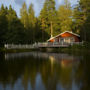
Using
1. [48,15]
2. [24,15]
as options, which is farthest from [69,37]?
[24,15]

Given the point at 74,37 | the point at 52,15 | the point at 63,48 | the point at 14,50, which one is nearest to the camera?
the point at 14,50

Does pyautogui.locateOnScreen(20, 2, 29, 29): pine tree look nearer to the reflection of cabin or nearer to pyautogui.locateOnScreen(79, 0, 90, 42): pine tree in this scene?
the reflection of cabin

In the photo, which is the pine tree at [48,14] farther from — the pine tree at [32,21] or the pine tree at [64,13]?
the pine tree at [32,21]

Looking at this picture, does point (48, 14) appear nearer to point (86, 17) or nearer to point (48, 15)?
point (48, 15)

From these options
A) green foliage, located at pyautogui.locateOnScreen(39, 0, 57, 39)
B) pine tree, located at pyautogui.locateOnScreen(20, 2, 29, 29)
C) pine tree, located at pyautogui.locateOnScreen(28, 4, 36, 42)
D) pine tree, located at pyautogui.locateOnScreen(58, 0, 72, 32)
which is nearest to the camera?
pine tree, located at pyautogui.locateOnScreen(58, 0, 72, 32)

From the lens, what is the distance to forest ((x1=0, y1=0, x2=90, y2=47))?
3588 cm

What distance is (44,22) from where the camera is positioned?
162 ft

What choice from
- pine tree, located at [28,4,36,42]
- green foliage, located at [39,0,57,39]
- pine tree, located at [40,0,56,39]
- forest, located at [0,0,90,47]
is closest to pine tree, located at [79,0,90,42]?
forest, located at [0,0,90,47]

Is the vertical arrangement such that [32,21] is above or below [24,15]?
below

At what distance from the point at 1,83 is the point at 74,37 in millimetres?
29809

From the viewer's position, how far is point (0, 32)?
3647 centimetres

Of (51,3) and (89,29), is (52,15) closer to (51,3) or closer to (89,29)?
(51,3)

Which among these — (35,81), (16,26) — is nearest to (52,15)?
(16,26)

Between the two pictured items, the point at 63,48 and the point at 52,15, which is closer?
the point at 63,48
